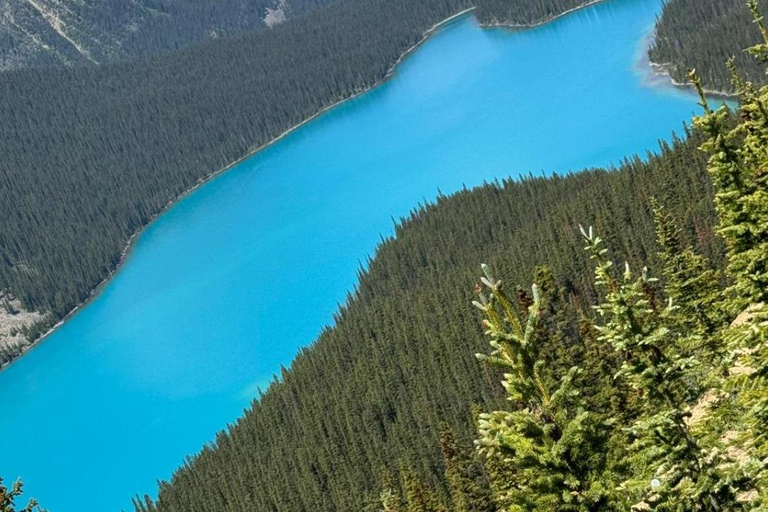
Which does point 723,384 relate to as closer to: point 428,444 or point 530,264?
point 428,444

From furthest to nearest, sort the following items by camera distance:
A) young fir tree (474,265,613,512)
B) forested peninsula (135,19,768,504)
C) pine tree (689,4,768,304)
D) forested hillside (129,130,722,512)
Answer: forested hillside (129,130,722,512)
pine tree (689,4,768,304)
forested peninsula (135,19,768,504)
young fir tree (474,265,613,512)

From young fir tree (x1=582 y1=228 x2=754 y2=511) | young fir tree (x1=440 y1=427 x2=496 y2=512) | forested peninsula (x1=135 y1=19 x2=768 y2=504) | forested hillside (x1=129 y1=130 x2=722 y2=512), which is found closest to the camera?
forested peninsula (x1=135 y1=19 x2=768 y2=504)

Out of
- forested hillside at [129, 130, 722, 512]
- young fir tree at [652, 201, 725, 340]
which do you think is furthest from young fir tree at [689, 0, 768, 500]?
forested hillside at [129, 130, 722, 512]

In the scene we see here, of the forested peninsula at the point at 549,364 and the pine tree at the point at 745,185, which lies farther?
the pine tree at the point at 745,185

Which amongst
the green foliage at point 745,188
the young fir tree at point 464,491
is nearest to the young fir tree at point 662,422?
the green foliage at point 745,188

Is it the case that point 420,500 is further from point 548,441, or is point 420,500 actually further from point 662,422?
point 548,441

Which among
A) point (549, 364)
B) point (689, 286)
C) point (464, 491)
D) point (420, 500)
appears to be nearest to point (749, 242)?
point (689, 286)

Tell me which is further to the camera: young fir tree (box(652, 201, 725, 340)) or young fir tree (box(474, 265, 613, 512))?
young fir tree (box(652, 201, 725, 340))

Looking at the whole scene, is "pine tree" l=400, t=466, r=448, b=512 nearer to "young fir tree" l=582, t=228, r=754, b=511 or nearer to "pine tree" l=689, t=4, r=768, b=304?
"young fir tree" l=582, t=228, r=754, b=511

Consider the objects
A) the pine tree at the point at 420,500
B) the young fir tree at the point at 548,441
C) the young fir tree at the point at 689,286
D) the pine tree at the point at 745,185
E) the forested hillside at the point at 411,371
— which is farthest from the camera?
the forested hillside at the point at 411,371

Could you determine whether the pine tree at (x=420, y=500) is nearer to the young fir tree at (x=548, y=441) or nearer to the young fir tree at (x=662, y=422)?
the young fir tree at (x=662, y=422)
